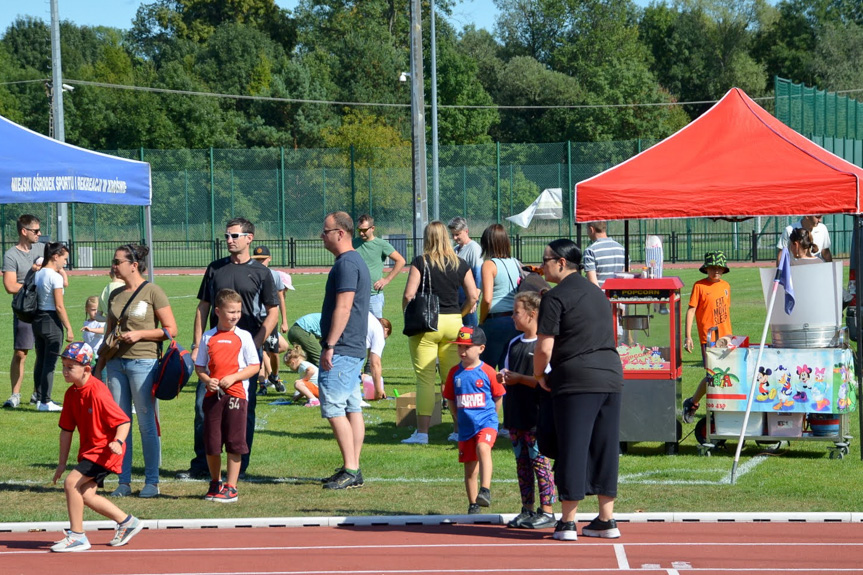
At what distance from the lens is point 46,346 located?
12352mm

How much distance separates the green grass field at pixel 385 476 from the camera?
8.12 m

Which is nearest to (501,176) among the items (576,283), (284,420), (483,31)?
(284,420)

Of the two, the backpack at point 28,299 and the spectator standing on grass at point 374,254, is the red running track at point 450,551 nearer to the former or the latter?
the backpack at point 28,299

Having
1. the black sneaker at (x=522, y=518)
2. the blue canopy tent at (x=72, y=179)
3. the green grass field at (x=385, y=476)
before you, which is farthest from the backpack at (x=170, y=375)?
the black sneaker at (x=522, y=518)

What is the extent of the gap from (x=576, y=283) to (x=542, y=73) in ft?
223

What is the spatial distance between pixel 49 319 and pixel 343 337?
500cm

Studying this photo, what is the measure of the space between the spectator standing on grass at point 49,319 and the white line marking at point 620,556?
6.92 m

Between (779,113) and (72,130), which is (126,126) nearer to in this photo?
(72,130)

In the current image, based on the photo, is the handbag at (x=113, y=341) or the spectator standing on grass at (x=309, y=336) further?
the spectator standing on grass at (x=309, y=336)

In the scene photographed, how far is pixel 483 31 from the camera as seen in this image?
89.0 m

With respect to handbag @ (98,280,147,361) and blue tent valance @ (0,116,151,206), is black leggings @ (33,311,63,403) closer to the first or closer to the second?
blue tent valance @ (0,116,151,206)

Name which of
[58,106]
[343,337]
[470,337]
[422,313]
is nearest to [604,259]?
[422,313]

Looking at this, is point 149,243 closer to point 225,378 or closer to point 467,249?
point 225,378

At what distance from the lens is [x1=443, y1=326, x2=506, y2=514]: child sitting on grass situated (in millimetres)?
7551
